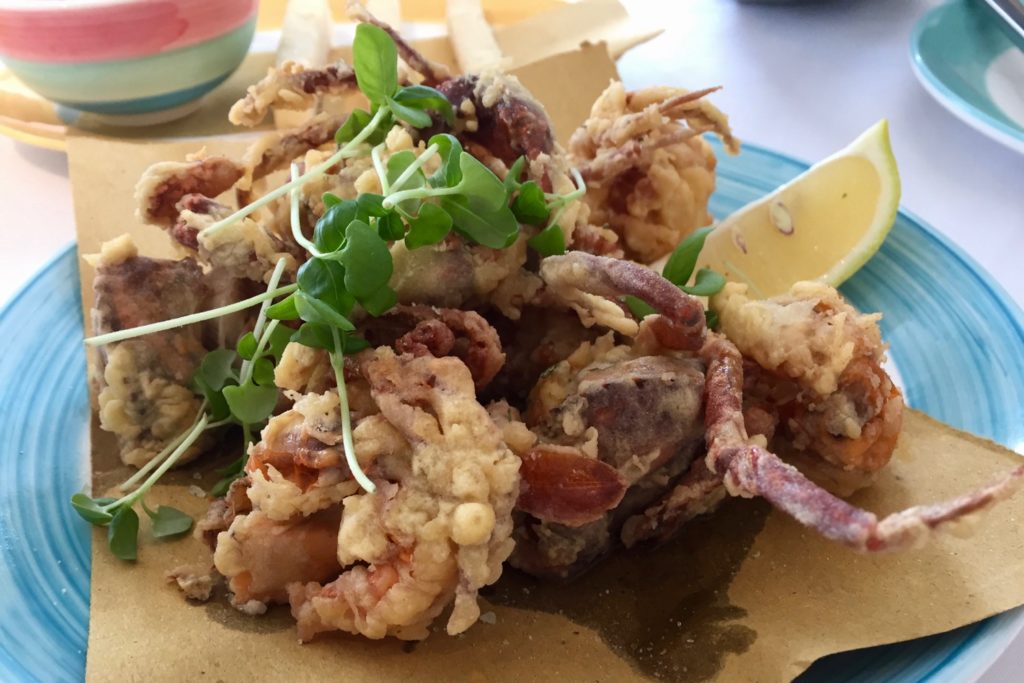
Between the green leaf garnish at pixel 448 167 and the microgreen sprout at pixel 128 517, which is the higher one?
the green leaf garnish at pixel 448 167

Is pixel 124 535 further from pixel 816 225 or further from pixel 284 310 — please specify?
pixel 816 225

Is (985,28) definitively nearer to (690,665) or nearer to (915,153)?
(915,153)

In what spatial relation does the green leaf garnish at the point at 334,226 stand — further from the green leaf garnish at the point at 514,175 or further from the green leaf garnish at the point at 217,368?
the green leaf garnish at the point at 217,368

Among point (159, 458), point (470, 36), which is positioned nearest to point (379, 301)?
point (159, 458)

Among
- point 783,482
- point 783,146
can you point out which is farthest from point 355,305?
point 783,146

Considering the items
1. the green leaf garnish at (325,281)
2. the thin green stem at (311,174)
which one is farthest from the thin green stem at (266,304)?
the green leaf garnish at (325,281)

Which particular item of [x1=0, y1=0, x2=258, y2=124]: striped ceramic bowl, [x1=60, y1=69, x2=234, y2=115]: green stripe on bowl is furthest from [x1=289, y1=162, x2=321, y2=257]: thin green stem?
[x1=60, y1=69, x2=234, y2=115]: green stripe on bowl
